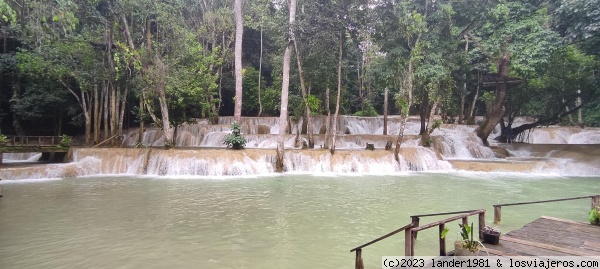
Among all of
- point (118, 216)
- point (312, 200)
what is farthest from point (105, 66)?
point (312, 200)

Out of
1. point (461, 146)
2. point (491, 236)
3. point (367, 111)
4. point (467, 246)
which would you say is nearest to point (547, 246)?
point (491, 236)

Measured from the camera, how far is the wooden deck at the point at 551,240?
5.32m

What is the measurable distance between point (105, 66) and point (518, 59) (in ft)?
71.8

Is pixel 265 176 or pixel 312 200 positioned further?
pixel 265 176

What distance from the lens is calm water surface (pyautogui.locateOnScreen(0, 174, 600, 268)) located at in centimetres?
624

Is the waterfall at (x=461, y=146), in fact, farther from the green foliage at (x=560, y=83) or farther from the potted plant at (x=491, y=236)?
the potted plant at (x=491, y=236)

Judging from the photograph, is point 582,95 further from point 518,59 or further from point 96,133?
point 96,133

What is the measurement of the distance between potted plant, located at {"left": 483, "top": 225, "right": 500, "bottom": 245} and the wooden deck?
8 cm

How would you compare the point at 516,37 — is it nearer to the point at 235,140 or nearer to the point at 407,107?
the point at 407,107

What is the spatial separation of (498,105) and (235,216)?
19979 mm

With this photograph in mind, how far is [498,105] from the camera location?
2241 cm

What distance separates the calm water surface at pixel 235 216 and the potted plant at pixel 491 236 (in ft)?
3.73

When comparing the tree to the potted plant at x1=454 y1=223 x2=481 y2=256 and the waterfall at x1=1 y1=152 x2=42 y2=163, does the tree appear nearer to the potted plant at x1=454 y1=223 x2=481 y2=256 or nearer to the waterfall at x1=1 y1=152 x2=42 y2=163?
the potted plant at x1=454 y1=223 x2=481 y2=256

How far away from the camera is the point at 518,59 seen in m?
18.0
